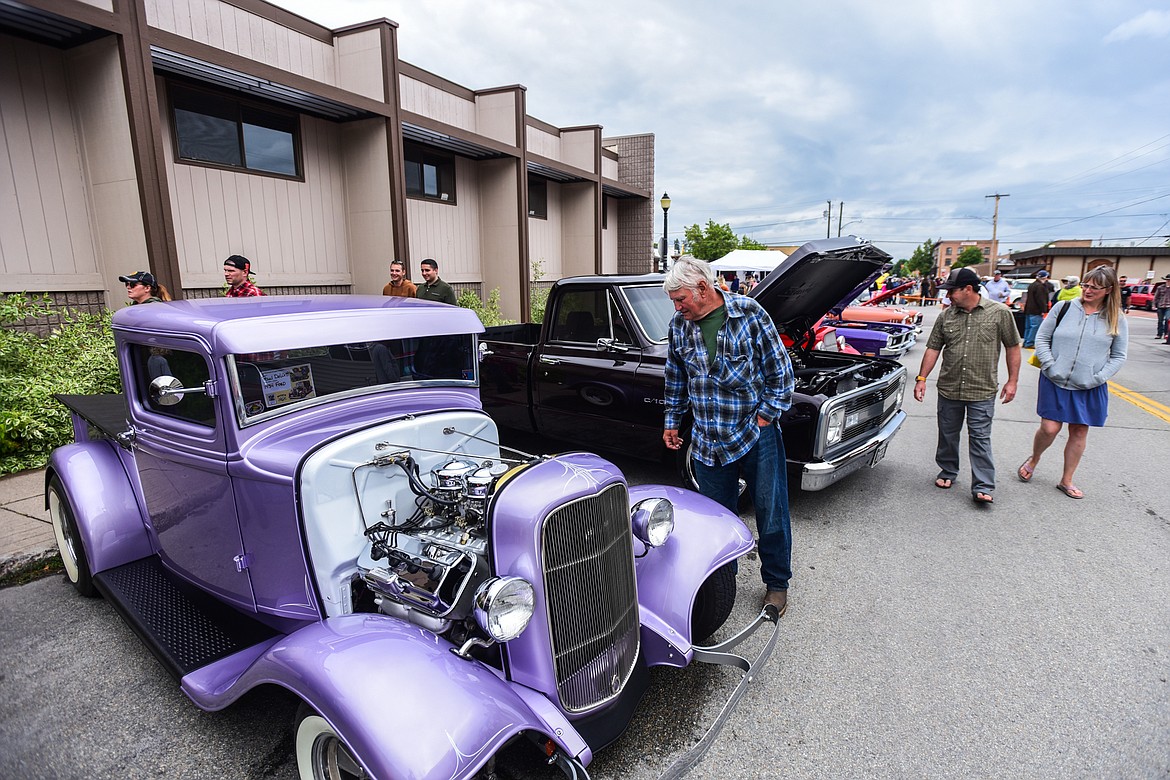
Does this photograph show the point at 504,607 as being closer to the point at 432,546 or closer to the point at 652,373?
the point at 432,546

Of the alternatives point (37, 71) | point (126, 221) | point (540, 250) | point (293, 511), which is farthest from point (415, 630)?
point (540, 250)

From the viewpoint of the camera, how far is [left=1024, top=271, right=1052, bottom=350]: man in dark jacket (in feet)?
39.4

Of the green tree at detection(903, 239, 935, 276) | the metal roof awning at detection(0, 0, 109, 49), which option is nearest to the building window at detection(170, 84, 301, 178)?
the metal roof awning at detection(0, 0, 109, 49)

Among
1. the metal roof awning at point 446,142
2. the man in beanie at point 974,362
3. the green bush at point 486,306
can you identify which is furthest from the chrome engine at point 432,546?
the metal roof awning at point 446,142

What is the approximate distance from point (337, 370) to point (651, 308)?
121 inches

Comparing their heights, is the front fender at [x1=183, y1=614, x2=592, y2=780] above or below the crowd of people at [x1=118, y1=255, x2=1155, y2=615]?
below

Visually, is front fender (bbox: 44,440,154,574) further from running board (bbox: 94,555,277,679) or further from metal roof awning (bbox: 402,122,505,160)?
metal roof awning (bbox: 402,122,505,160)

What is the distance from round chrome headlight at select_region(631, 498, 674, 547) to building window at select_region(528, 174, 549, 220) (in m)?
14.8

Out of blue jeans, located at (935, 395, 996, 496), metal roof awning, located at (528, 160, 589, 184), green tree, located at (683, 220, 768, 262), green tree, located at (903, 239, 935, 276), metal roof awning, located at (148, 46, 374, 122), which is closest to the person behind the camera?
blue jeans, located at (935, 395, 996, 496)

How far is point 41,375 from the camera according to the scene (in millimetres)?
5973

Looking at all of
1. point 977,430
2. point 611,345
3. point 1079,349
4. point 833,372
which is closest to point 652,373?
point 611,345

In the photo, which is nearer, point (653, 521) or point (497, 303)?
point (653, 521)

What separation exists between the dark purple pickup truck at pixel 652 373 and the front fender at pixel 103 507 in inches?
121

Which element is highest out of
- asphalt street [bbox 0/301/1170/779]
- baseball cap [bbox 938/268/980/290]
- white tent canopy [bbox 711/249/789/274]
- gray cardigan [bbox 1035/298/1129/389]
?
white tent canopy [bbox 711/249/789/274]
